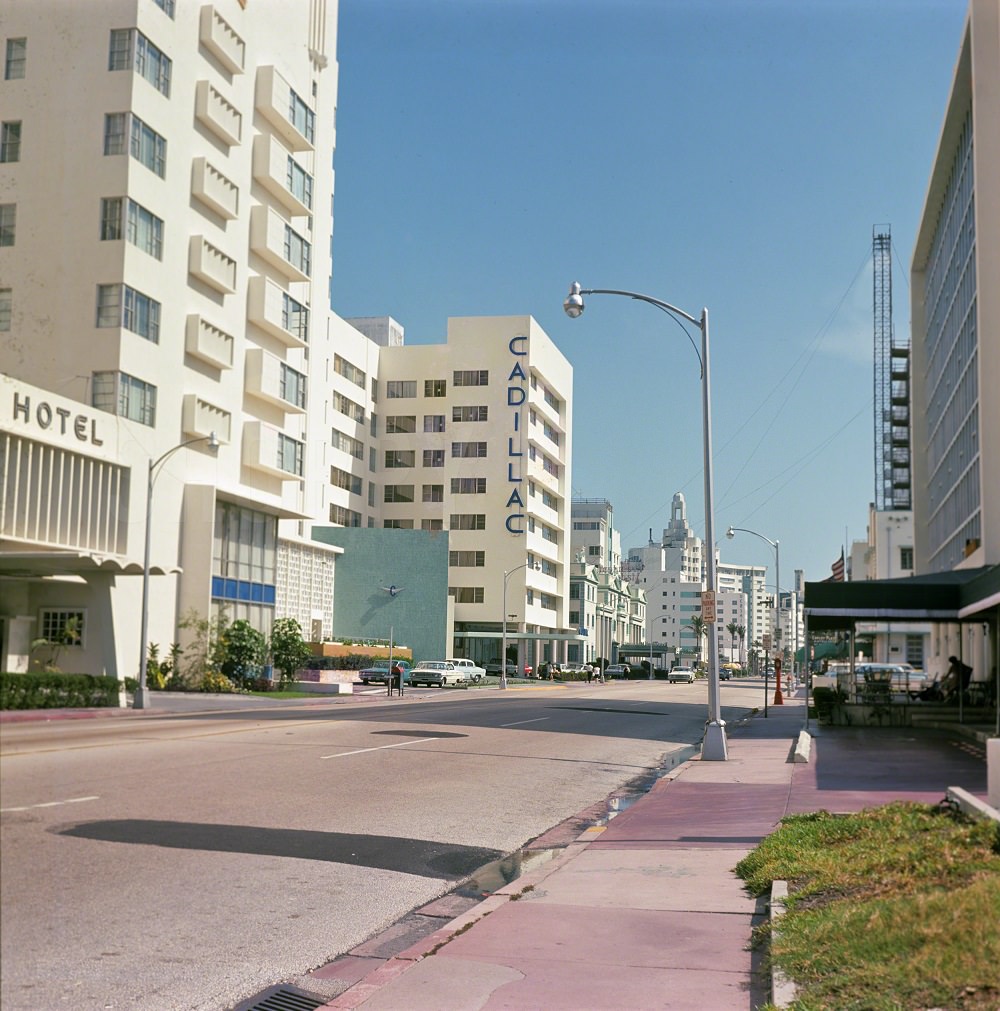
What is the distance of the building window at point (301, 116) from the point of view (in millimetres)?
61625

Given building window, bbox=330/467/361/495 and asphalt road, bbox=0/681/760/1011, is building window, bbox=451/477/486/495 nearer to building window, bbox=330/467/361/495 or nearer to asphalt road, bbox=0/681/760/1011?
building window, bbox=330/467/361/495

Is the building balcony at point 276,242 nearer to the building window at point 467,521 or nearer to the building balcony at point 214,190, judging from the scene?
the building balcony at point 214,190

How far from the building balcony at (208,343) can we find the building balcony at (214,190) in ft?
16.8

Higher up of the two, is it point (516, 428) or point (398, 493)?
point (516, 428)

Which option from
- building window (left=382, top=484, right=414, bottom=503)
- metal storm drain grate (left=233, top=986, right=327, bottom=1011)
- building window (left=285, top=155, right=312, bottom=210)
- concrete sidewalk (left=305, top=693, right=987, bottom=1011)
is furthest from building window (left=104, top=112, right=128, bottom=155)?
building window (left=382, top=484, right=414, bottom=503)

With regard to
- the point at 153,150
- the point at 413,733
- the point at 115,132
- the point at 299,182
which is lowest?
the point at 413,733

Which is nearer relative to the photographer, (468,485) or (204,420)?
(204,420)

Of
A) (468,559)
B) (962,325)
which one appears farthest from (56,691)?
(468,559)

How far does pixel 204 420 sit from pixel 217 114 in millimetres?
13428

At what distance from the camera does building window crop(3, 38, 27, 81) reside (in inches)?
158

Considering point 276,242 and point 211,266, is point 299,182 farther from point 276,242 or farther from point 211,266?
point 211,266

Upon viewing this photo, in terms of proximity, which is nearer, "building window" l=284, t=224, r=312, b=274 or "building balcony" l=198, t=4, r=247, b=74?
"building balcony" l=198, t=4, r=247, b=74

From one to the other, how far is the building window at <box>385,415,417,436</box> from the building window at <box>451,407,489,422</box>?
4.03 m

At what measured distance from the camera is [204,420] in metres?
51.6
